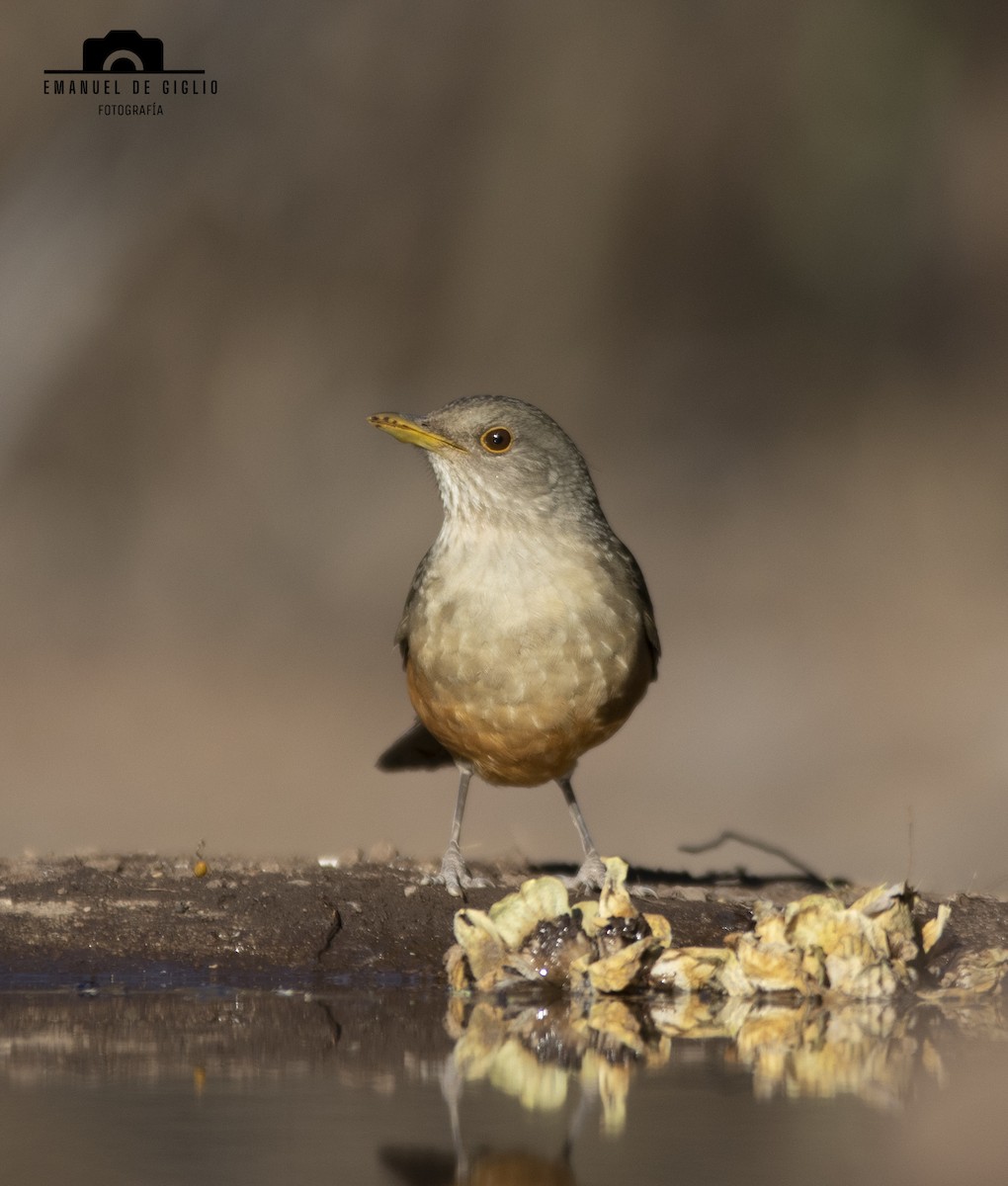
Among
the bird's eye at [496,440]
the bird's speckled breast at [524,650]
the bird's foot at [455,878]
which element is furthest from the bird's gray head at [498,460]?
the bird's foot at [455,878]

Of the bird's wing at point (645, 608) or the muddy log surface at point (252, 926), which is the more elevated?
the bird's wing at point (645, 608)

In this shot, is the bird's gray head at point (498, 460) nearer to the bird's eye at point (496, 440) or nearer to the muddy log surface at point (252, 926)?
the bird's eye at point (496, 440)

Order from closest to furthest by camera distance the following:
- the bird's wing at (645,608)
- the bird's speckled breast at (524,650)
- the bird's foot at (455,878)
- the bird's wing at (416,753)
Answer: the bird's foot at (455,878)
the bird's speckled breast at (524,650)
the bird's wing at (645,608)
the bird's wing at (416,753)

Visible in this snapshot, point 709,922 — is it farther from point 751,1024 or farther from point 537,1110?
point 537,1110

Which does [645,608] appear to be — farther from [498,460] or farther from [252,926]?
[252,926]

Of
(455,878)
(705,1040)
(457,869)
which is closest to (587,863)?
(457,869)

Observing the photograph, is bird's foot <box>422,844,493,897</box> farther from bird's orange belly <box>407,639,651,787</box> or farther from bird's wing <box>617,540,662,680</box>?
bird's wing <box>617,540,662,680</box>

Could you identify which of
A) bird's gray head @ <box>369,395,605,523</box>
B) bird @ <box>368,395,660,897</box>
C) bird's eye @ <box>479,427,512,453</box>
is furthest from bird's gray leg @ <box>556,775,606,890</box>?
bird's eye @ <box>479,427,512,453</box>

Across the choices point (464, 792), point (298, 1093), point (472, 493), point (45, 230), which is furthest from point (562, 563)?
point (45, 230)
